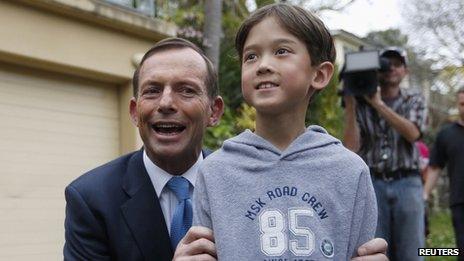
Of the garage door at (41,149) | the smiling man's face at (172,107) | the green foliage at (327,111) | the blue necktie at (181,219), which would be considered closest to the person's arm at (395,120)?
the smiling man's face at (172,107)

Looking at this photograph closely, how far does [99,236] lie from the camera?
2617 mm

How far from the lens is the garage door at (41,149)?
610cm

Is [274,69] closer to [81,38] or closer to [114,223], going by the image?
[114,223]

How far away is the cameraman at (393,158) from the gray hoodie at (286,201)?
9.17 ft

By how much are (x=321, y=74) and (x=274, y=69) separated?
0.24 metres

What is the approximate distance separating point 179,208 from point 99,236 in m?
0.33

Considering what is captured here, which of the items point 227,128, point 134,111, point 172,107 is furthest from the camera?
point 227,128

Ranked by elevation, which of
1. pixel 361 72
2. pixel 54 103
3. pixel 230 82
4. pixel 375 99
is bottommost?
pixel 375 99

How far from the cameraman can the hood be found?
273cm

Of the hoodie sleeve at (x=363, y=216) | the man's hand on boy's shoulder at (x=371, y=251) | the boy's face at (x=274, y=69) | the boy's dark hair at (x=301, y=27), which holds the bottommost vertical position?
the man's hand on boy's shoulder at (x=371, y=251)

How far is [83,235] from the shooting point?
262cm

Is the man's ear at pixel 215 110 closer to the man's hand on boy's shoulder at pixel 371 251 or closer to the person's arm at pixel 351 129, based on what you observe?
the man's hand on boy's shoulder at pixel 371 251

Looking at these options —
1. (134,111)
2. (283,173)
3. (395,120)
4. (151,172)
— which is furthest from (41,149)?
(283,173)

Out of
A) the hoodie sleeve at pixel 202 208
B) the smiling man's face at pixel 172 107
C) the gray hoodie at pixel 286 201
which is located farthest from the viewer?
the smiling man's face at pixel 172 107
